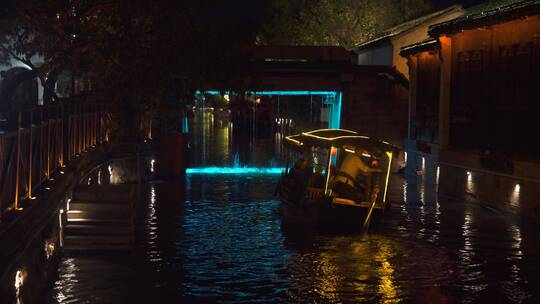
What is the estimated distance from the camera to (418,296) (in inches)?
548

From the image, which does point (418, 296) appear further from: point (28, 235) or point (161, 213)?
point (161, 213)

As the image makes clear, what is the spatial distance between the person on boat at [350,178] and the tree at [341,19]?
40291 mm

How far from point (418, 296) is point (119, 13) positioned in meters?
12.4

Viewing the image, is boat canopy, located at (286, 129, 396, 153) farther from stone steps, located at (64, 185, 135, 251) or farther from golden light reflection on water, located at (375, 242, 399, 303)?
stone steps, located at (64, 185, 135, 251)

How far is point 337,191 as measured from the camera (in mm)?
21438

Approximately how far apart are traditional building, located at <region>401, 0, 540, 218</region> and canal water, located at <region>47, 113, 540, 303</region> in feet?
3.20

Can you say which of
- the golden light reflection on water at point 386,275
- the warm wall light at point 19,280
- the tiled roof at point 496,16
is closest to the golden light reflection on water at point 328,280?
the golden light reflection on water at point 386,275

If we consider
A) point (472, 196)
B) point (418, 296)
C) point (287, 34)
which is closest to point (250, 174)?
point (472, 196)

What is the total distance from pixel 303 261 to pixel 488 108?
11.5 m

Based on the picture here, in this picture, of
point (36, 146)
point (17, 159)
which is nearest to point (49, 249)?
point (36, 146)

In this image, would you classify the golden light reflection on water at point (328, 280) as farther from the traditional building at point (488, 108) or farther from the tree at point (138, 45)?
the tree at point (138, 45)

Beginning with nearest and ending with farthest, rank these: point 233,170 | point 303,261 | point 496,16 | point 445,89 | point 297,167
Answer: point 303,261, point 496,16, point 297,167, point 445,89, point 233,170

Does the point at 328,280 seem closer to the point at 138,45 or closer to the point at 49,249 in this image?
the point at 49,249

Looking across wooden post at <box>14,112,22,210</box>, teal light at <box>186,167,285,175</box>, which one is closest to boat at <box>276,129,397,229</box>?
wooden post at <box>14,112,22,210</box>
